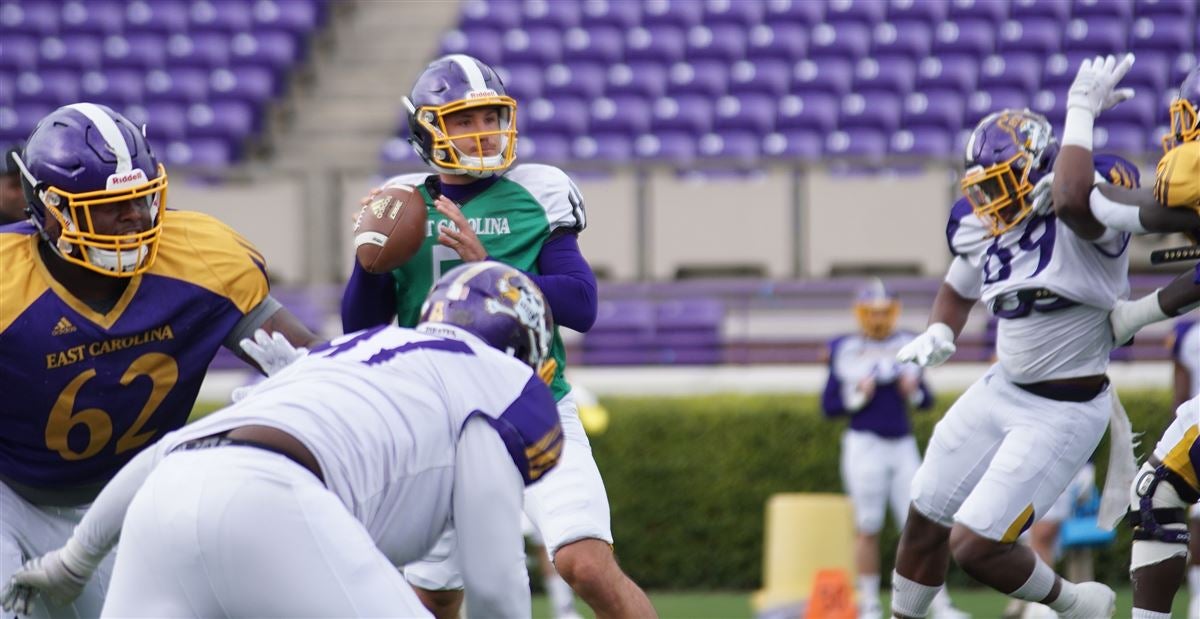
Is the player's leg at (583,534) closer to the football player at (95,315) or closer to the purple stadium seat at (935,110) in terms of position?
the football player at (95,315)

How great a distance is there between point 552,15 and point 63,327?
9.82 meters

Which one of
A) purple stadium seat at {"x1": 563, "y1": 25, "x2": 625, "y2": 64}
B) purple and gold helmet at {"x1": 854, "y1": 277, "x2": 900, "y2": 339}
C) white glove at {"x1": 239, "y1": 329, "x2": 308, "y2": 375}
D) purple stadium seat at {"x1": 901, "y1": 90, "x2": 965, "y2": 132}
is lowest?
purple and gold helmet at {"x1": 854, "y1": 277, "x2": 900, "y2": 339}

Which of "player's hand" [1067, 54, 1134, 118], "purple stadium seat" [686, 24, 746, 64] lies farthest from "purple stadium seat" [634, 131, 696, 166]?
"player's hand" [1067, 54, 1134, 118]

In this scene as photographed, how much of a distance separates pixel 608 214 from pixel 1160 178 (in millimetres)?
6318

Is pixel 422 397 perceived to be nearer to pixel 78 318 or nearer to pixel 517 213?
pixel 78 318

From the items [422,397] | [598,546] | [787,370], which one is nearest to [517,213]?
[598,546]

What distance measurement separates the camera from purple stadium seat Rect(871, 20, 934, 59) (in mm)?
12180

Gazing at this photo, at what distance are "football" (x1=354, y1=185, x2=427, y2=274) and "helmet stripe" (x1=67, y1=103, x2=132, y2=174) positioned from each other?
64 centimetres

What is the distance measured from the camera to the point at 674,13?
1281 cm

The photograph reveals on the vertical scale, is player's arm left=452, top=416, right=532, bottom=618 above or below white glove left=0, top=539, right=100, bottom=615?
above

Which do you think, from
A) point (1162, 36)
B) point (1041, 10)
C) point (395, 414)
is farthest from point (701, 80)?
point (395, 414)

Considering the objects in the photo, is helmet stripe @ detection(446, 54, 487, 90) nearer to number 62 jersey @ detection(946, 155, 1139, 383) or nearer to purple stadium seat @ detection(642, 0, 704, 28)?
number 62 jersey @ detection(946, 155, 1139, 383)

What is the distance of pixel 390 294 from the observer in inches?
168

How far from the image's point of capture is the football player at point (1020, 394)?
4816 mm
